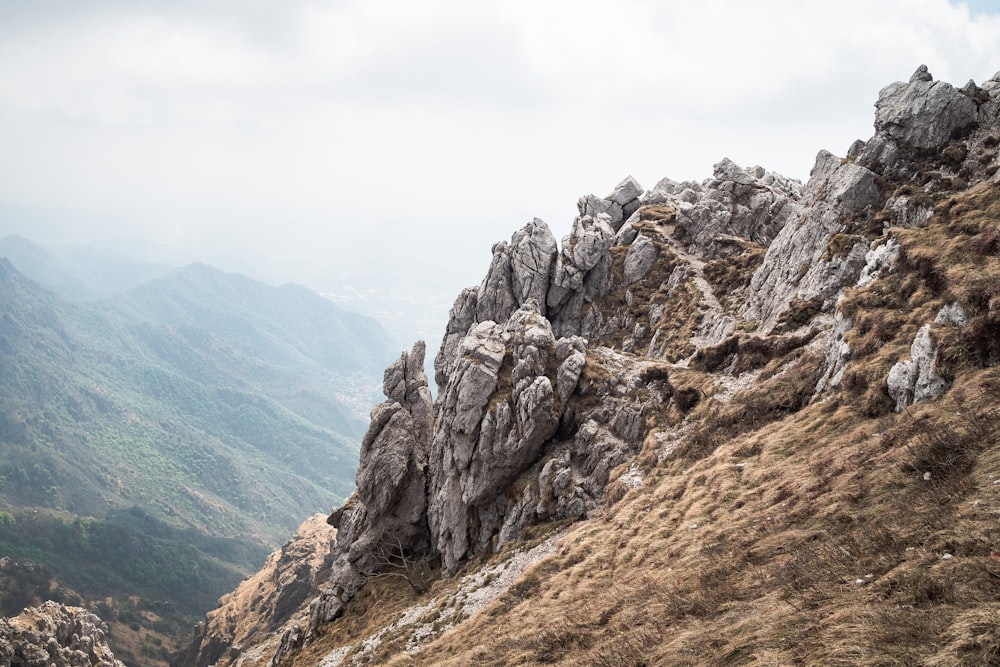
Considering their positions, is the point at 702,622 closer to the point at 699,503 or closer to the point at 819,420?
the point at 699,503

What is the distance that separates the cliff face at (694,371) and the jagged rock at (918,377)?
0.29 feet

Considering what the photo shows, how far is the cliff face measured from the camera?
31.4 meters

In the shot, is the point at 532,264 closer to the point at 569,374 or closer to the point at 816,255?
the point at 569,374

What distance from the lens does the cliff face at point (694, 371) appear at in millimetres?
31359

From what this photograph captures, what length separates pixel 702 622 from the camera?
1712 cm

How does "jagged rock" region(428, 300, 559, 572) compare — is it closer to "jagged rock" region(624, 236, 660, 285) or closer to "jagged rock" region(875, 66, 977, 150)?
"jagged rock" region(624, 236, 660, 285)

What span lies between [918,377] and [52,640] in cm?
17400

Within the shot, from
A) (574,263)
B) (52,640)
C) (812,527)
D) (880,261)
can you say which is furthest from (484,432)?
(52,640)

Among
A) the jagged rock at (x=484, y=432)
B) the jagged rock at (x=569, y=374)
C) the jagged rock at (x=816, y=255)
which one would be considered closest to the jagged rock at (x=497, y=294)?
the jagged rock at (x=484, y=432)

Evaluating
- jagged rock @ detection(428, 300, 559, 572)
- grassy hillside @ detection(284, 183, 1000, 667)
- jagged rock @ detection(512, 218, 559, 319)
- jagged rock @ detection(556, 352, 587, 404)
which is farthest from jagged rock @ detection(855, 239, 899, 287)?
jagged rock @ detection(512, 218, 559, 319)

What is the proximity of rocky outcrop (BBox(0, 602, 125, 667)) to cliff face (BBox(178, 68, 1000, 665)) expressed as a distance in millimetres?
103241

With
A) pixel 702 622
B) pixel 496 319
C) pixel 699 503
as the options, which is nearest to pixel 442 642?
pixel 699 503

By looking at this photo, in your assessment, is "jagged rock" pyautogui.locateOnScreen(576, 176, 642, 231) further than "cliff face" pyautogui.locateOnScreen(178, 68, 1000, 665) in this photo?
Yes

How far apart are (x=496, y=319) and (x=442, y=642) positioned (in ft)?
182
